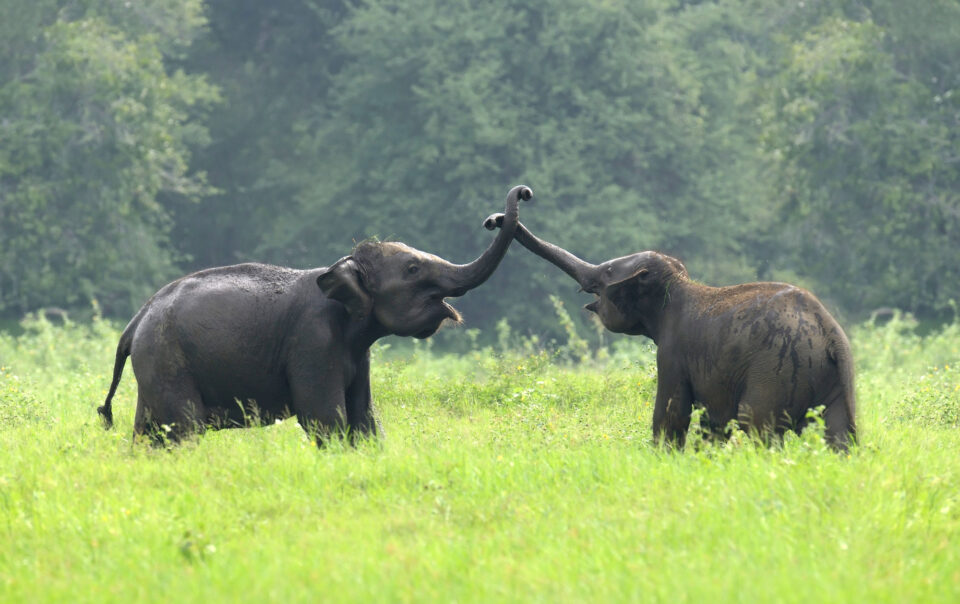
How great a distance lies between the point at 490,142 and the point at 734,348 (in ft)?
78.6

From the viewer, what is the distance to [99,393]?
554 inches

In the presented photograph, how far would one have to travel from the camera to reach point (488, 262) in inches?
359

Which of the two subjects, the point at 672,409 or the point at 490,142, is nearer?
the point at 672,409

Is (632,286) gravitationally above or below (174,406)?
above

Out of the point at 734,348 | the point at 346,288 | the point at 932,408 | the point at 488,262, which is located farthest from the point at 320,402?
the point at 932,408

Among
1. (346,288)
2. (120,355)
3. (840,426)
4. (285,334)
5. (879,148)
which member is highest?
(879,148)

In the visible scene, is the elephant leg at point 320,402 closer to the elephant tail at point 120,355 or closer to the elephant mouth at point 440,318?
the elephant mouth at point 440,318

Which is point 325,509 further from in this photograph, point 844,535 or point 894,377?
point 894,377

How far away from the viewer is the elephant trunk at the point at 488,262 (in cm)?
907

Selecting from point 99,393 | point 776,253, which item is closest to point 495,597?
point 99,393

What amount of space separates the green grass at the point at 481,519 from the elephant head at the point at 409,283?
881 mm

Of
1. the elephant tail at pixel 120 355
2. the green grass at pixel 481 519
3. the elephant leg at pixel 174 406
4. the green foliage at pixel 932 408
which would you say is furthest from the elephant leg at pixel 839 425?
the elephant tail at pixel 120 355

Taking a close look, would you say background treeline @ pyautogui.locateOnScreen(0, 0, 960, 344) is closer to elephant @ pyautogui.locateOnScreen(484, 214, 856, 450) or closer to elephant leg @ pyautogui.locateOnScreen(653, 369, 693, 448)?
elephant @ pyautogui.locateOnScreen(484, 214, 856, 450)

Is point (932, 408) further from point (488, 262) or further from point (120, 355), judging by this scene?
point (120, 355)
